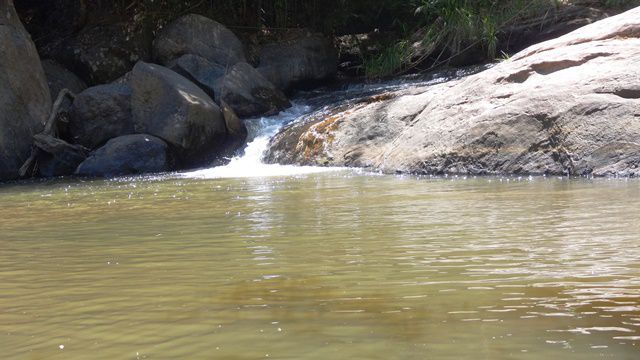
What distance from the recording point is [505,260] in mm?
3459

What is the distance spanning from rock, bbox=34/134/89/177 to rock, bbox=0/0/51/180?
27 centimetres

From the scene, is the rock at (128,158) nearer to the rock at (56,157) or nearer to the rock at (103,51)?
the rock at (56,157)

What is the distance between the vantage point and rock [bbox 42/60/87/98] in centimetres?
1391

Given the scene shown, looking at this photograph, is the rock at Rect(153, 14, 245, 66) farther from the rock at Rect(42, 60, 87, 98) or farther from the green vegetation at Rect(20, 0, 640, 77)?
the rock at Rect(42, 60, 87, 98)

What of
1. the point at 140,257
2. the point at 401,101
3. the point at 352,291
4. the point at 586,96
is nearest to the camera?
the point at 352,291

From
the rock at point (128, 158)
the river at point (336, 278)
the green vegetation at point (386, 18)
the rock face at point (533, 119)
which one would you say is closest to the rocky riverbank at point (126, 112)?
the rock at point (128, 158)

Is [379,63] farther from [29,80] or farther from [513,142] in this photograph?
[513,142]

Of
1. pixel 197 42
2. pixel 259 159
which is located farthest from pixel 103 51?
pixel 259 159

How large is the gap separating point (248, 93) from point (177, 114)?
75.5 inches

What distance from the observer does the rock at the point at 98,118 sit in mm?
12430

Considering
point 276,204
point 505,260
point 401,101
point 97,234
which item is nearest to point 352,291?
point 505,260

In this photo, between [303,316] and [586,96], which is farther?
[586,96]

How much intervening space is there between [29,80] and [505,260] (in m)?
10.3

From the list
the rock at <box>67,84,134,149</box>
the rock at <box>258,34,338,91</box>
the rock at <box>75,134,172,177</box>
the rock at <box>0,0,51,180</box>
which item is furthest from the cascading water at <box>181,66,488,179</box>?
the rock at <box>0,0,51,180</box>
